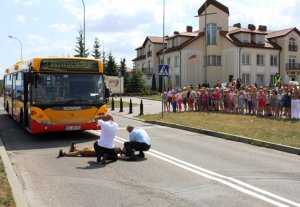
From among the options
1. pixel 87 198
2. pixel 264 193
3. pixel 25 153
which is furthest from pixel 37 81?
pixel 264 193

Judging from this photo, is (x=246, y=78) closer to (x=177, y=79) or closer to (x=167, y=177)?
(x=177, y=79)

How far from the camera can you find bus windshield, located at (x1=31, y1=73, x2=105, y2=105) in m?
14.7

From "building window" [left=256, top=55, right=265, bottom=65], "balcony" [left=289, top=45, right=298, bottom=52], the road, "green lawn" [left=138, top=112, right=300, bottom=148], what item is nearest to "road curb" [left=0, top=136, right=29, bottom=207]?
the road

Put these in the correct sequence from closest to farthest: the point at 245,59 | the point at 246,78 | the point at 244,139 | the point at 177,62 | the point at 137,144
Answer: the point at 137,144 → the point at 244,139 → the point at 245,59 → the point at 246,78 → the point at 177,62

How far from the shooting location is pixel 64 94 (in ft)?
48.6

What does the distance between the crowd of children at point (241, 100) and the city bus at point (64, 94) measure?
357 inches

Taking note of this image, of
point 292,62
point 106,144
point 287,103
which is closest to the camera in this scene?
point 106,144

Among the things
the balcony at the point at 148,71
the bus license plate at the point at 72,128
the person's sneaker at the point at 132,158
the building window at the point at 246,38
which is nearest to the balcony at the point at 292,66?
the building window at the point at 246,38

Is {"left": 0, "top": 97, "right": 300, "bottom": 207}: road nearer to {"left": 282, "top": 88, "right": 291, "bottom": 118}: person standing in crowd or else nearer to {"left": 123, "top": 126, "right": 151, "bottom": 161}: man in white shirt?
{"left": 123, "top": 126, "right": 151, "bottom": 161}: man in white shirt

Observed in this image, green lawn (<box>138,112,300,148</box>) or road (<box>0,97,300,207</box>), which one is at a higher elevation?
green lawn (<box>138,112,300,148</box>)

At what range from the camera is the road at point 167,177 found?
739 cm

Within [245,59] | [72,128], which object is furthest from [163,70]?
[245,59]

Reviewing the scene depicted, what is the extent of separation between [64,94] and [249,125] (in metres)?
8.15

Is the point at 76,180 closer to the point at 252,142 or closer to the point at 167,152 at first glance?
the point at 167,152
